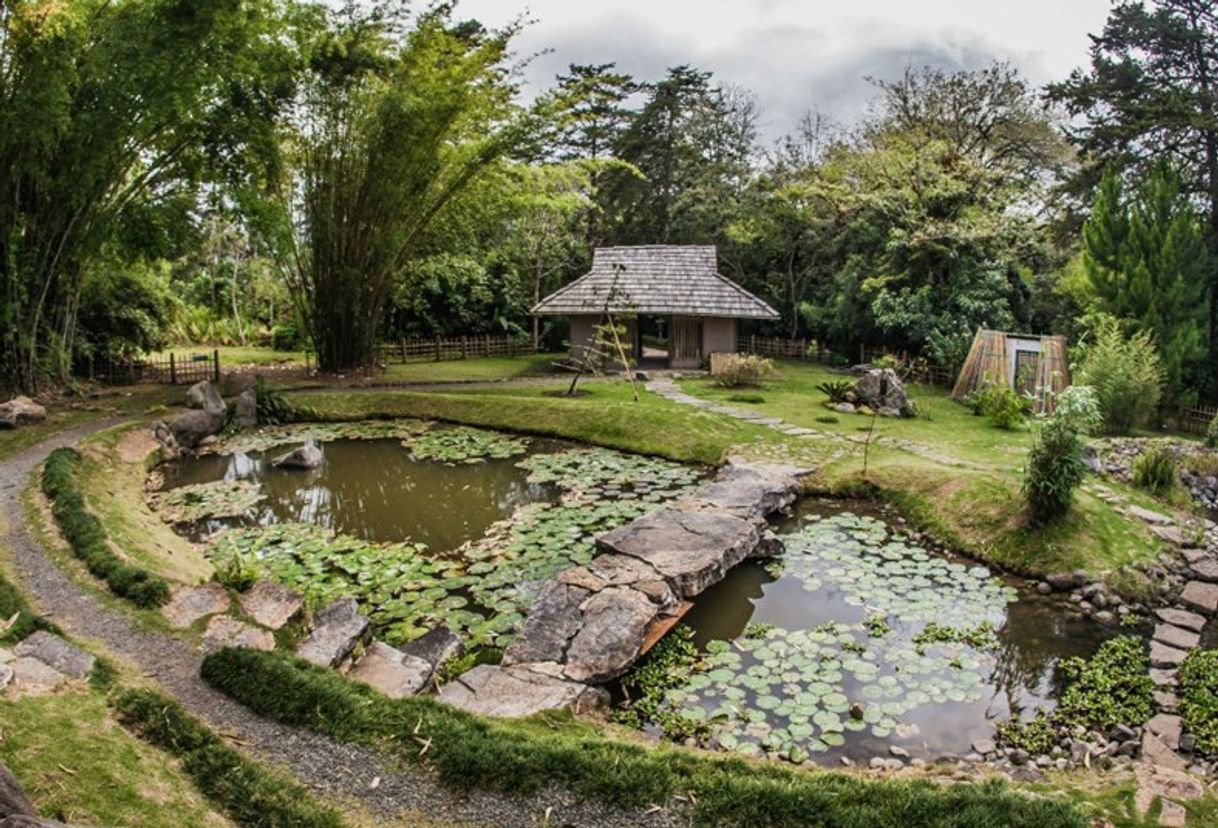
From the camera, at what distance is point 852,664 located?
643 cm

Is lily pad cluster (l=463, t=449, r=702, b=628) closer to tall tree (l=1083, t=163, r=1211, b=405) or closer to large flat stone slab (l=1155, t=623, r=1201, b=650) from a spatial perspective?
large flat stone slab (l=1155, t=623, r=1201, b=650)

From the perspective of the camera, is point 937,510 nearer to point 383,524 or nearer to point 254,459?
point 383,524

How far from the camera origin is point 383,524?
990 cm

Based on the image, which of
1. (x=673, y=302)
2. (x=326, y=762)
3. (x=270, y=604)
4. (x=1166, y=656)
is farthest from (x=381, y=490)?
(x=673, y=302)

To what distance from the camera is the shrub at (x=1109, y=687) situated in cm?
574

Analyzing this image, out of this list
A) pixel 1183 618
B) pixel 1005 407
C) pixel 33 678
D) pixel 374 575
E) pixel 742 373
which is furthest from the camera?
pixel 742 373

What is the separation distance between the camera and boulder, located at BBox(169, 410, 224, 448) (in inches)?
532

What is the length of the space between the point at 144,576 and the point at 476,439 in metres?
7.99

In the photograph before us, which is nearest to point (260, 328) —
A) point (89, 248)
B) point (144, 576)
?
point (89, 248)

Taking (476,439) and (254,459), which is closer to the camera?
(254,459)

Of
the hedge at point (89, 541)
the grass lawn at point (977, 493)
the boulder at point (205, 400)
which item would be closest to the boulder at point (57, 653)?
the hedge at point (89, 541)

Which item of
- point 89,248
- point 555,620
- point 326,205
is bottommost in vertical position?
point 555,620

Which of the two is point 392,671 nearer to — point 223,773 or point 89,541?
point 223,773

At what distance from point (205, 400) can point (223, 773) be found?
1215 centimetres
